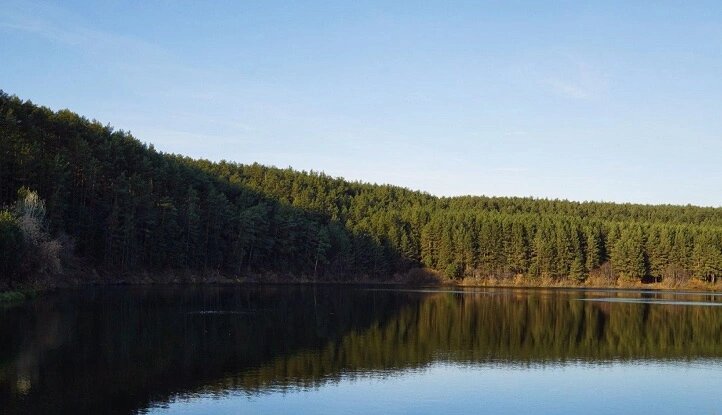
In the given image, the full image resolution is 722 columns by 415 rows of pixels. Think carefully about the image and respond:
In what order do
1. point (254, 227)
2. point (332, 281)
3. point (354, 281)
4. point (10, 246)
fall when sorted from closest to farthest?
point (10, 246) → point (254, 227) → point (332, 281) → point (354, 281)

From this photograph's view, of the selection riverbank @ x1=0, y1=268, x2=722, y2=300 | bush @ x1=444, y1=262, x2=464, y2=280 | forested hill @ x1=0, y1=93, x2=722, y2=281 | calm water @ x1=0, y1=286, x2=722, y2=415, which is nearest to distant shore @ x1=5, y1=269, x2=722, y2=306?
riverbank @ x1=0, y1=268, x2=722, y2=300

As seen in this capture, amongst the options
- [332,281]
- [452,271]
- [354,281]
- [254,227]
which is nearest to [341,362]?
[254,227]

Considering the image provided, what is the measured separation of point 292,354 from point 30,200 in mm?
45589

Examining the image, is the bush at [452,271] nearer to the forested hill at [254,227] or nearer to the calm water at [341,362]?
the forested hill at [254,227]

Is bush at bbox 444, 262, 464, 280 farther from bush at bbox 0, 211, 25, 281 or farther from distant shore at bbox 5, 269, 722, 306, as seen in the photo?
bush at bbox 0, 211, 25, 281

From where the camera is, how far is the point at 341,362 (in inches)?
1388

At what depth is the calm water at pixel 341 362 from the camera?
26141 mm

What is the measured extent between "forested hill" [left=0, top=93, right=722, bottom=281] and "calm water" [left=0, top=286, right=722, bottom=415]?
28.2m

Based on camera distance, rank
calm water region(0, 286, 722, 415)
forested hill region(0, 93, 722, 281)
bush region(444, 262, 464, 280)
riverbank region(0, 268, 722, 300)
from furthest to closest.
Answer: bush region(444, 262, 464, 280), forested hill region(0, 93, 722, 281), riverbank region(0, 268, 722, 300), calm water region(0, 286, 722, 415)

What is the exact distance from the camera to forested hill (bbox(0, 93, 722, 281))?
306ft

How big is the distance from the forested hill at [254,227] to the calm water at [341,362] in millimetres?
28174

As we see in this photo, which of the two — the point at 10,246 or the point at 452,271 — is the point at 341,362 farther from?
the point at 452,271

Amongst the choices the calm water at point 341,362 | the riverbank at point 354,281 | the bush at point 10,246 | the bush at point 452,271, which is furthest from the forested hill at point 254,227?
Result: the calm water at point 341,362

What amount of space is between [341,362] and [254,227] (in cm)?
9641
